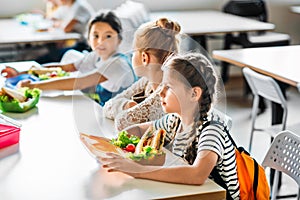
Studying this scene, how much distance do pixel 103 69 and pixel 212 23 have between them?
2441 mm

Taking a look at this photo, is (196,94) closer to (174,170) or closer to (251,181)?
(174,170)

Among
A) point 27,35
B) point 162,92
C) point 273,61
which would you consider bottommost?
point 27,35

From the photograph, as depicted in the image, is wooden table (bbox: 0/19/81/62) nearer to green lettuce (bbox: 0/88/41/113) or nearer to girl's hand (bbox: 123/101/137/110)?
green lettuce (bbox: 0/88/41/113)

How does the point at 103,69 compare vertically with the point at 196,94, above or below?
below

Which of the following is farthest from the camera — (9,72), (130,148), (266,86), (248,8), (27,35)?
(248,8)

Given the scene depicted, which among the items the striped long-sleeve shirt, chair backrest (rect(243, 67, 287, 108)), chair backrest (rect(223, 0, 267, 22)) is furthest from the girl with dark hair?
chair backrest (rect(223, 0, 267, 22))

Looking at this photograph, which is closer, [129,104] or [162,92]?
[162,92]

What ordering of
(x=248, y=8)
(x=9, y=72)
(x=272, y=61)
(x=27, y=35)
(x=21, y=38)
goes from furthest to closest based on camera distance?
(x=248, y=8) < (x=27, y=35) < (x=21, y=38) < (x=272, y=61) < (x=9, y=72)

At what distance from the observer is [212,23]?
4723mm

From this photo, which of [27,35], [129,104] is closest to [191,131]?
[129,104]

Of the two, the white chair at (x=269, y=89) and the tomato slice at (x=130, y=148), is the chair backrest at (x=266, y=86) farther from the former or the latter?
the tomato slice at (x=130, y=148)

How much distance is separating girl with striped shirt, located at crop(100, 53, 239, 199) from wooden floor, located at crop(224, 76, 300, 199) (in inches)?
66.9

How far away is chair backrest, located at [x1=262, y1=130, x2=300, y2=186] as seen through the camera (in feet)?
6.97

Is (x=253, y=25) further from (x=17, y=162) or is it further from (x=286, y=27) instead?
(x=17, y=162)
